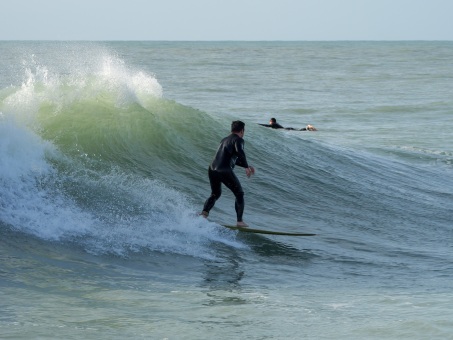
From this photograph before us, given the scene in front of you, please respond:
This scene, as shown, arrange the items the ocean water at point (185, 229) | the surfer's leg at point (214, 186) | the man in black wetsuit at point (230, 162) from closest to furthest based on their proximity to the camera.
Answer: the ocean water at point (185, 229), the man in black wetsuit at point (230, 162), the surfer's leg at point (214, 186)

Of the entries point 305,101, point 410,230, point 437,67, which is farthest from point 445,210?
point 437,67

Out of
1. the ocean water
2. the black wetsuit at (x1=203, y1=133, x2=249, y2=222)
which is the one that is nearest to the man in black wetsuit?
the black wetsuit at (x1=203, y1=133, x2=249, y2=222)

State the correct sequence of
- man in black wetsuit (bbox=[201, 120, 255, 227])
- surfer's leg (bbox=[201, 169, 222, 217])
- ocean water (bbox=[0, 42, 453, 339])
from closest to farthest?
ocean water (bbox=[0, 42, 453, 339]), man in black wetsuit (bbox=[201, 120, 255, 227]), surfer's leg (bbox=[201, 169, 222, 217])

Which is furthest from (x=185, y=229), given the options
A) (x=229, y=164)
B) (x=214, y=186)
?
(x=229, y=164)

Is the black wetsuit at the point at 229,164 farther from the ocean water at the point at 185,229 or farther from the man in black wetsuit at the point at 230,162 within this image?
the ocean water at the point at 185,229

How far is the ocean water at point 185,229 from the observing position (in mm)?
7508

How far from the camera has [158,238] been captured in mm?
10242

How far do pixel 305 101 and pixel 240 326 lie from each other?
109ft

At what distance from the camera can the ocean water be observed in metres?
7.51

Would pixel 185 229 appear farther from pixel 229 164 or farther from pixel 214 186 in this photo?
pixel 229 164

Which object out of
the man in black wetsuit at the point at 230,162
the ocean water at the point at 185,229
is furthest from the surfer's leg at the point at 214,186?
the ocean water at the point at 185,229

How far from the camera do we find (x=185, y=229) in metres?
10.6

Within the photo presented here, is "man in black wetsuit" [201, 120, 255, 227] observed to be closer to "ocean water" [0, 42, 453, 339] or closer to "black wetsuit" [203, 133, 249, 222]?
"black wetsuit" [203, 133, 249, 222]

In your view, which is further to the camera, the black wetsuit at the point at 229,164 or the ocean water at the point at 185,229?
the black wetsuit at the point at 229,164
